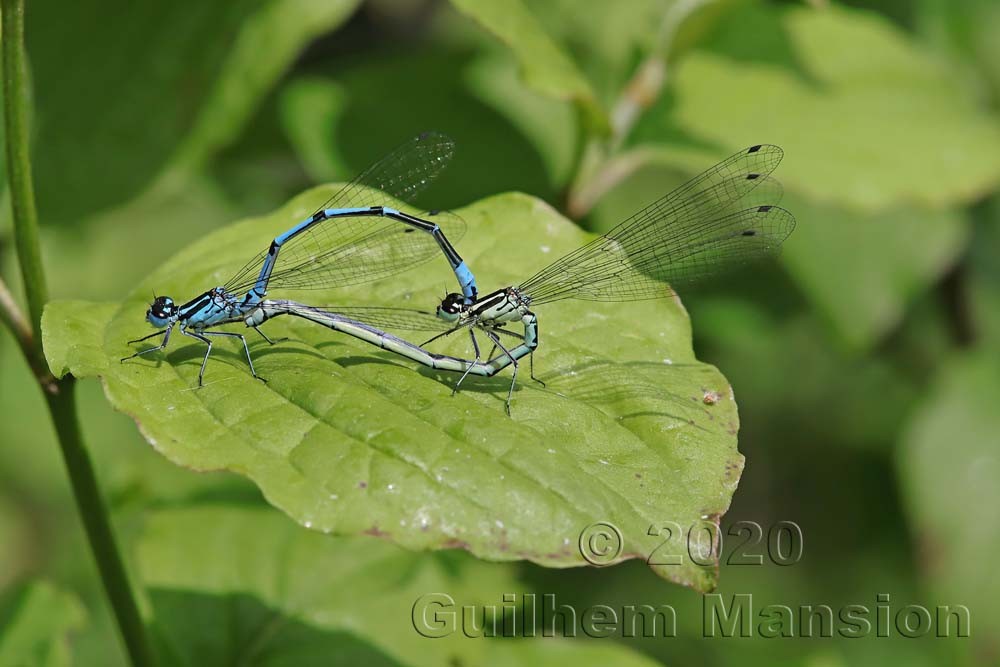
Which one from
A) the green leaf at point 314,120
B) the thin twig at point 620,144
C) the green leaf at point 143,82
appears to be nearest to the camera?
the thin twig at point 620,144

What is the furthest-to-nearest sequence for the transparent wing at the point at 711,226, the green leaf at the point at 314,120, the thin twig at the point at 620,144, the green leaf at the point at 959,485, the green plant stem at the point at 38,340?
the green leaf at the point at 959,485, the green leaf at the point at 314,120, the thin twig at the point at 620,144, the transparent wing at the point at 711,226, the green plant stem at the point at 38,340

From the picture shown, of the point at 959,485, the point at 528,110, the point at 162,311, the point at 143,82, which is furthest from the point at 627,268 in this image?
the point at 959,485

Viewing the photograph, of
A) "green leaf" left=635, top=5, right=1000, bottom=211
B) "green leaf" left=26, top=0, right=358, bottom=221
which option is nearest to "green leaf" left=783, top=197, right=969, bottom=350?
"green leaf" left=635, top=5, right=1000, bottom=211

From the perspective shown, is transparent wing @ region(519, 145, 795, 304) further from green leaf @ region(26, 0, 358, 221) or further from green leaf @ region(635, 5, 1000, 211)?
green leaf @ region(26, 0, 358, 221)

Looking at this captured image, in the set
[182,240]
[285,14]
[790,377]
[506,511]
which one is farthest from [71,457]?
[790,377]

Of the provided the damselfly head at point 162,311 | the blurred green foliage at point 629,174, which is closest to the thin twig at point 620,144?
the blurred green foliage at point 629,174

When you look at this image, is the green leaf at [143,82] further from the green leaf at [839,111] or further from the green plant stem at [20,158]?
the green plant stem at [20,158]

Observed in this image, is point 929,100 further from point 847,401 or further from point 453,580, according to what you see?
point 453,580

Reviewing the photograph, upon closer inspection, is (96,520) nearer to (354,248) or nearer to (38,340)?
(38,340)
